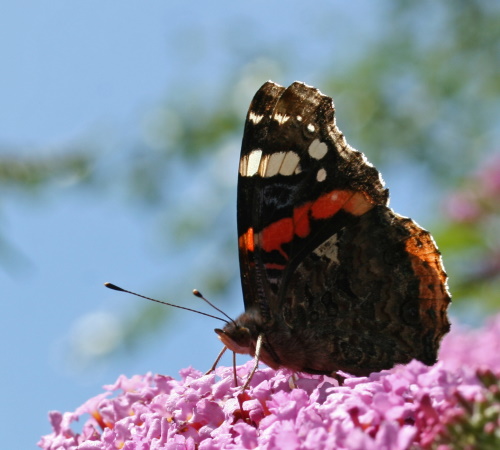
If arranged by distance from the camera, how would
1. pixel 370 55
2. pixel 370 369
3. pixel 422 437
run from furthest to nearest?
pixel 370 55 → pixel 370 369 → pixel 422 437

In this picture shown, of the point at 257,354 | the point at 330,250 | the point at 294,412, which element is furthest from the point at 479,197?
the point at 294,412

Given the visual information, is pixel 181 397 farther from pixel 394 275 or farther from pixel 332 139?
pixel 332 139

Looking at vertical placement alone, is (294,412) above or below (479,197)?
below

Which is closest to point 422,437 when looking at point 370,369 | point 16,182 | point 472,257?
point 370,369

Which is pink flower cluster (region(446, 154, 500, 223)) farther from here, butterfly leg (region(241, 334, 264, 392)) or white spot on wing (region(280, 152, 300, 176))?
butterfly leg (region(241, 334, 264, 392))

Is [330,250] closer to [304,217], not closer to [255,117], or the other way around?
[304,217]

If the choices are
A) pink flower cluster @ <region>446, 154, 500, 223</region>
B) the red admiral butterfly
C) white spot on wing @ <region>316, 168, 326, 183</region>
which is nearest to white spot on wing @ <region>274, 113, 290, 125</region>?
the red admiral butterfly

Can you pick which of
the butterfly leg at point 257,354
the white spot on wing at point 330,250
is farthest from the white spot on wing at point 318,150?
the butterfly leg at point 257,354
